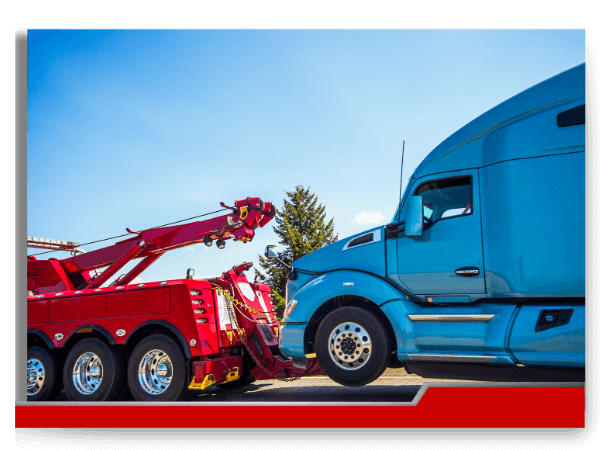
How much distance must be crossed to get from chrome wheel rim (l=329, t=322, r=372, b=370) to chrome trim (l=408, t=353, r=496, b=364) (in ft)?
1.36

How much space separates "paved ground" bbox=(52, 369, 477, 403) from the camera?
15.9ft

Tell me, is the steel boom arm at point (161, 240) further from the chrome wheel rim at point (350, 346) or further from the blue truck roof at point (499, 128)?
the blue truck roof at point (499, 128)

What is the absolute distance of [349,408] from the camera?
376 cm

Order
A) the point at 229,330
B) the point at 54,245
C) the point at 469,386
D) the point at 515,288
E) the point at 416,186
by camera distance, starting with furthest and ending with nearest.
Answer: the point at 229,330, the point at 54,245, the point at 416,186, the point at 515,288, the point at 469,386

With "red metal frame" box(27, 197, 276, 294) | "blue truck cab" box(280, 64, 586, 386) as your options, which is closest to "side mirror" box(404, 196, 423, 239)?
"blue truck cab" box(280, 64, 586, 386)

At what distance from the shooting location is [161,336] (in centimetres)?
554

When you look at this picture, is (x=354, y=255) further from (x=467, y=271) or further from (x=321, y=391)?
(x=321, y=391)

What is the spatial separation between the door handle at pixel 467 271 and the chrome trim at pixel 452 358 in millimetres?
674

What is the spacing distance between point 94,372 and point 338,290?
329cm

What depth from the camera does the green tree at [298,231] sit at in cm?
438
